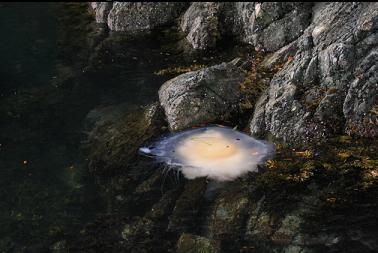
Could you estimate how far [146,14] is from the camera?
23516mm

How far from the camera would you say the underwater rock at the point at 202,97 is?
45.0 feet

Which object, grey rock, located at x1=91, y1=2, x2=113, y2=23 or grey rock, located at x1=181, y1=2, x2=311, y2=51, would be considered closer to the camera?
A: grey rock, located at x1=181, y1=2, x2=311, y2=51

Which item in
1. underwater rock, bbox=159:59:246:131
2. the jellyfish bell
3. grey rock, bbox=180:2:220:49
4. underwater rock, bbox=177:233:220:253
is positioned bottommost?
underwater rock, bbox=177:233:220:253

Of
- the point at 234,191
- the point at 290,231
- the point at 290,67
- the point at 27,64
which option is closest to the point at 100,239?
the point at 234,191

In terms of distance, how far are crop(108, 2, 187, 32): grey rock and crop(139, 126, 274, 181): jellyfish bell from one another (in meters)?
11.8

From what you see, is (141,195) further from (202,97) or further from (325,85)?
(325,85)

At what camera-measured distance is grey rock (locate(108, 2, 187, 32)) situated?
23531 mm

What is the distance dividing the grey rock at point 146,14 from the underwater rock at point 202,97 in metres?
9.55

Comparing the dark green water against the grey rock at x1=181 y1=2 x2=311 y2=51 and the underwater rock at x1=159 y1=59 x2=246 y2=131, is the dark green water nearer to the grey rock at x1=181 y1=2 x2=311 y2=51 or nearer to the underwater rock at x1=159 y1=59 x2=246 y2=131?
the grey rock at x1=181 y1=2 x2=311 y2=51

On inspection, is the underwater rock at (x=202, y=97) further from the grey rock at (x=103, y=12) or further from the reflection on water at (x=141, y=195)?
the grey rock at (x=103, y=12)

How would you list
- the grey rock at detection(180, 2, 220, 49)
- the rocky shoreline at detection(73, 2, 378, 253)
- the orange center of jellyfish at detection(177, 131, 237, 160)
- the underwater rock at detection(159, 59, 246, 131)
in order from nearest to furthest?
the rocky shoreline at detection(73, 2, 378, 253) → the orange center of jellyfish at detection(177, 131, 237, 160) → the underwater rock at detection(159, 59, 246, 131) → the grey rock at detection(180, 2, 220, 49)

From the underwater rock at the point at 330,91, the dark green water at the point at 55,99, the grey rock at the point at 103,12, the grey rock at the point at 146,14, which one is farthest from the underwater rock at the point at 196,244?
the grey rock at the point at 103,12

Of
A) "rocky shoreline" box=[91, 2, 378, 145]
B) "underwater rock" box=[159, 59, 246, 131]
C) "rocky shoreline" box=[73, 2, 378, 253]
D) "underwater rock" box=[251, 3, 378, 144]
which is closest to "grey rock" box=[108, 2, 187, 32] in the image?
"rocky shoreline" box=[73, 2, 378, 253]

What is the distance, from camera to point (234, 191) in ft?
35.3
